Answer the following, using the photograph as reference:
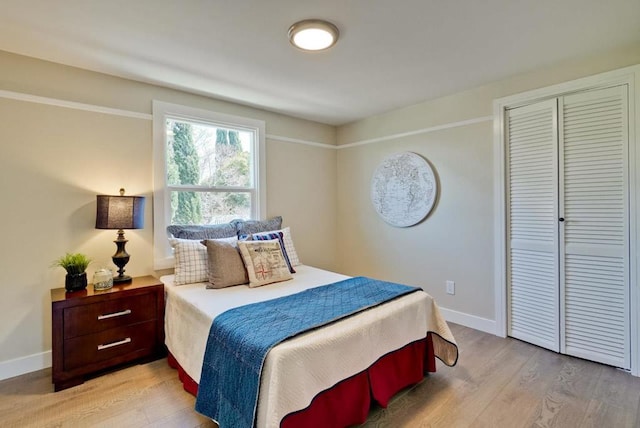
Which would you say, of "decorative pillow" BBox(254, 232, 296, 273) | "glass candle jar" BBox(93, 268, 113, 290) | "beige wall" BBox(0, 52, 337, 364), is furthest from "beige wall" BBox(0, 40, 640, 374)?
"decorative pillow" BBox(254, 232, 296, 273)

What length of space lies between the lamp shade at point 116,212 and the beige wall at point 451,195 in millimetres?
2572

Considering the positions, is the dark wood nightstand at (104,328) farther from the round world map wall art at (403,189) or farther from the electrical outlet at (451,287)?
the electrical outlet at (451,287)

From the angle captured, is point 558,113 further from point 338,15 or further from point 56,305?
point 56,305

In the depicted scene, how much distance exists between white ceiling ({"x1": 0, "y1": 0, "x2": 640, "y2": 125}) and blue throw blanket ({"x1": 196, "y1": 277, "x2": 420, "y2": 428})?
1.71m

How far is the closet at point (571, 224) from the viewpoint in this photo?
7.39ft

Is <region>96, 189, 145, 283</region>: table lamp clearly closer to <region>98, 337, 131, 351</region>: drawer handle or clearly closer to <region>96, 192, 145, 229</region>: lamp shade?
<region>96, 192, 145, 229</region>: lamp shade

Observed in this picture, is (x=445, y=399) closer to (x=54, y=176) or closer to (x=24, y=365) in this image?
(x=24, y=365)

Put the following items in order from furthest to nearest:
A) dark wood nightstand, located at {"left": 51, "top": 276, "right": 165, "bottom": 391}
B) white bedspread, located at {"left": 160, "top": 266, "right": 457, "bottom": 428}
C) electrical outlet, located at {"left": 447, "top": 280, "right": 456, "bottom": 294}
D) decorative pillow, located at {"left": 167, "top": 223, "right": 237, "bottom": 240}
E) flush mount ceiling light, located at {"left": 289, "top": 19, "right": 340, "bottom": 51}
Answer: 1. electrical outlet, located at {"left": 447, "top": 280, "right": 456, "bottom": 294}
2. decorative pillow, located at {"left": 167, "top": 223, "right": 237, "bottom": 240}
3. dark wood nightstand, located at {"left": 51, "top": 276, "right": 165, "bottom": 391}
4. flush mount ceiling light, located at {"left": 289, "top": 19, "right": 340, "bottom": 51}
5. white bedspread, located at {"left": 160, "top": 266, "right": 457, "bottom": 428}

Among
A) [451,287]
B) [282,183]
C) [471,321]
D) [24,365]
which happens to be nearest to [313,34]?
[282,183]

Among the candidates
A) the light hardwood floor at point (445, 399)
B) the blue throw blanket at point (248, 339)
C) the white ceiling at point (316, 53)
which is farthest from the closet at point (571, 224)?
the blue throw blanket at point (248, 339)

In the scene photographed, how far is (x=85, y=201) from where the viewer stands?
247cm

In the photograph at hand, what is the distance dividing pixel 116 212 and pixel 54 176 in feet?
1.82

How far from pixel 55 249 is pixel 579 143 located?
4111 millimetres

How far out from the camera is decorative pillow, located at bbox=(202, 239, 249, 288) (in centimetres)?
236
